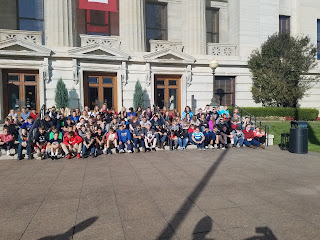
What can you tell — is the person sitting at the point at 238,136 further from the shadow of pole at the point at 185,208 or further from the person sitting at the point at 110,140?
the person sitting at the point at 110,140

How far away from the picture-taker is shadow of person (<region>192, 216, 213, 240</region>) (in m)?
3.63

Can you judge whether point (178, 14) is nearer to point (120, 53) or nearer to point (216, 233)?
point (120, 53)

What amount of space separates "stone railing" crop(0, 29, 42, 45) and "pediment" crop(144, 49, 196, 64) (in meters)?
7.33

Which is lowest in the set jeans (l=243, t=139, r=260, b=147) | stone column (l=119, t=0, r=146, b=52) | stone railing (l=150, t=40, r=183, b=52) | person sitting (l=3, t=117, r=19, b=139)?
jeans (l=243, t=139, r=260, b=147)

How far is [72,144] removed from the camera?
10031 mm

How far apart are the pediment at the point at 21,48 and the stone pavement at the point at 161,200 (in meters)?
8.89

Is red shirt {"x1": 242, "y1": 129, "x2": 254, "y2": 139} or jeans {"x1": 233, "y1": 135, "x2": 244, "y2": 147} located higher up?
red shirt {"x1": 242, "y1": 129, "x2": 254, "y2": 139}

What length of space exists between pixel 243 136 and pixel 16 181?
9.93 m

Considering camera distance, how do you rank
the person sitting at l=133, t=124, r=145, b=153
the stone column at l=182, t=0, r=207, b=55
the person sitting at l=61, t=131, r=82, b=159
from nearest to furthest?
the person sitting at l=61, t=131, r=82, b=159 → the person sitting at l=133, t=124, r=145, b=153 → the stone column at l=182, t=0, r=207, b=55

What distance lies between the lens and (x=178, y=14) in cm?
2072

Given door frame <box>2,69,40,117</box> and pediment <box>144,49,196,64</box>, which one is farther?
pediment <box>144,49,196,64</box>

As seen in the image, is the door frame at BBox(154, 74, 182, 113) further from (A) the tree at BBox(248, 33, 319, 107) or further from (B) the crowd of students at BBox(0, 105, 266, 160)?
(A) the tree at BBox(248, 33, 319, 107)

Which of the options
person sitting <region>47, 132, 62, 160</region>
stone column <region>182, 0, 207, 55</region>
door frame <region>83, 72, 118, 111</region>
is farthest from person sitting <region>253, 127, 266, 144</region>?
door frame <region>83, 72, 118, 111</region>

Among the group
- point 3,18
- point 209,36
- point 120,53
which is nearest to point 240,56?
point 209,36
